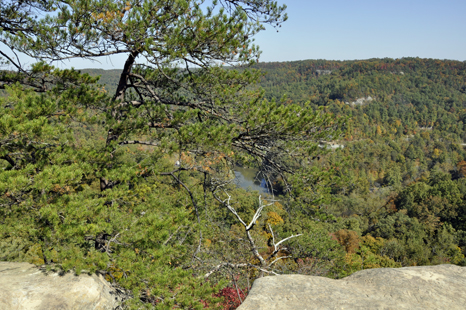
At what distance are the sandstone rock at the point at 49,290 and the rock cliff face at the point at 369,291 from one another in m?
1.72

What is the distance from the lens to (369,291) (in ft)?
11.1

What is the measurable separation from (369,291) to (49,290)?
381 centimetres

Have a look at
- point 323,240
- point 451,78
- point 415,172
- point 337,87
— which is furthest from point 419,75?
point 323,240

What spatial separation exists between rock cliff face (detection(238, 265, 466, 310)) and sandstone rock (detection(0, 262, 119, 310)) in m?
1.72

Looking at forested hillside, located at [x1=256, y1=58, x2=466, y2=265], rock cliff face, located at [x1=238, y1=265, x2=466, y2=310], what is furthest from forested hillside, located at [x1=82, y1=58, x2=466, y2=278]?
rock cliff face, located at [x1=238, y1=265, x2=466, y2=310]

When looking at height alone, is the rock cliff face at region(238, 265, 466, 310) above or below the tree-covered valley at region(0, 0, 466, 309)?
below

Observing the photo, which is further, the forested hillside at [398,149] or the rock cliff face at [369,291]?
the forested hillside at [398,149]

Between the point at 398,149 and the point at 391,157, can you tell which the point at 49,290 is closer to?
the point at 391,157

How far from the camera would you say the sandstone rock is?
2807 mm

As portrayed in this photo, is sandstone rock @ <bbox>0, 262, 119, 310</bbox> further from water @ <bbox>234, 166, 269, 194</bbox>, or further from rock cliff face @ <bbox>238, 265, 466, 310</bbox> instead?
water @ <bbox>234, 166, 269, 194</bbox>

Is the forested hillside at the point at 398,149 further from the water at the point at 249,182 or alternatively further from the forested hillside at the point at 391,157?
the water at the point at 249,182

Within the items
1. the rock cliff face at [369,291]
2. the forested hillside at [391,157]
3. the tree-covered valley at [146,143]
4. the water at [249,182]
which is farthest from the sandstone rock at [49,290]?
the forested hillside at [391,157]

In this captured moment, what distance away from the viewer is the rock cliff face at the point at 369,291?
302 centimetres

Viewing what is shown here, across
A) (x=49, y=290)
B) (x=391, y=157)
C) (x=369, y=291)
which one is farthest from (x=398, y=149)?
(x=49, y=290)
